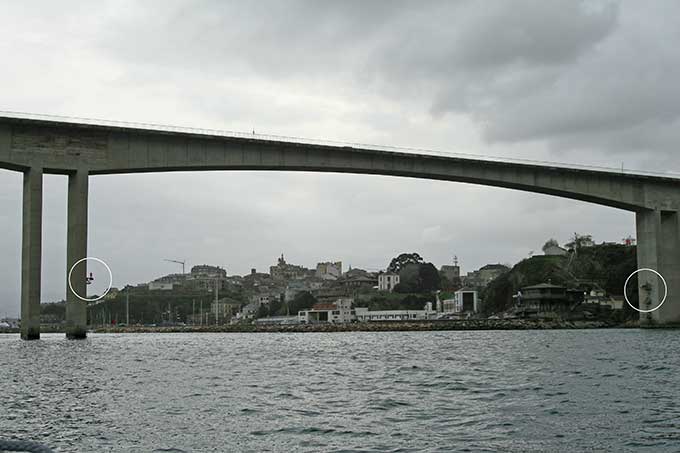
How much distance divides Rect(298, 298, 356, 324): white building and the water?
146281 millimetres

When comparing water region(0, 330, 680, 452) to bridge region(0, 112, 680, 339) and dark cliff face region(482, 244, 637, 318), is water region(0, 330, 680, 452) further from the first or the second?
dark cliff face region(482, 244, 637, 318)

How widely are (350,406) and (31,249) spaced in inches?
1438

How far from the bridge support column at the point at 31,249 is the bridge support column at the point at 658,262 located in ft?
Result: 179

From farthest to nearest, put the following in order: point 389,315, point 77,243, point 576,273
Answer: point 389,315, point 576,273, point 77,243

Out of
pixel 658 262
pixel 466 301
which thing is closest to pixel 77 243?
pixel 658 262

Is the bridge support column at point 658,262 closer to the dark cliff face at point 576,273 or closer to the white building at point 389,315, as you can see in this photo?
the dark cliff face at point 576,273

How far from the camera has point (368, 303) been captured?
652 ft

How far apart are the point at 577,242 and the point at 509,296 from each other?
2243 cm

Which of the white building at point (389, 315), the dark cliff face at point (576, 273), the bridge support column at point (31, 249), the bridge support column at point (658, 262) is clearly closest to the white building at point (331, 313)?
the white building at point (389, 315)

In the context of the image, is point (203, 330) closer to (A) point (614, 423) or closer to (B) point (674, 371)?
(B) point (674, 371)

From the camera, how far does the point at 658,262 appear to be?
2936 inches

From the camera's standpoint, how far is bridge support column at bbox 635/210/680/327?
246ft

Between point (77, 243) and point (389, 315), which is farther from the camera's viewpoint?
point (389, 315)

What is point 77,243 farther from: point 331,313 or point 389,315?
point 389,315
